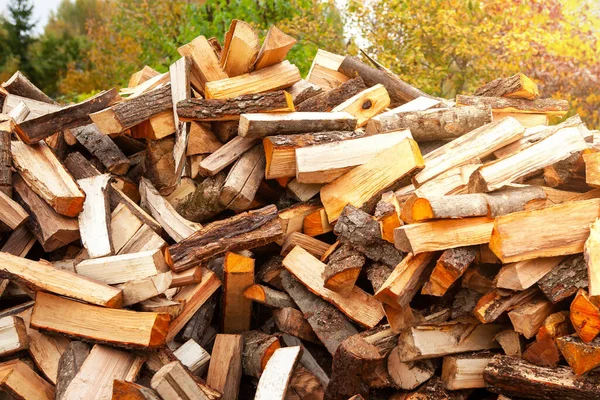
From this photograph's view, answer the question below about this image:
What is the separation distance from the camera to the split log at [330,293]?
3099 millimetres

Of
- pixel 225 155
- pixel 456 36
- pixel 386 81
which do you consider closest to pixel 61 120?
pixel 225 155

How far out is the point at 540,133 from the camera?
3.59m

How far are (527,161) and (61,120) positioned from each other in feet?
8.94

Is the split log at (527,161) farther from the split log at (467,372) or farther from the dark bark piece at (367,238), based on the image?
the split log at (467,372)

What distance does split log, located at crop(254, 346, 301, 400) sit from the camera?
2684 mm

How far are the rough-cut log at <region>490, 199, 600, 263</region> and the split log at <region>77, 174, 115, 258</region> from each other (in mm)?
2007

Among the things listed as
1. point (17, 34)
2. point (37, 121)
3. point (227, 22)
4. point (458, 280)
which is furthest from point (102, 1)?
point (458, 280)

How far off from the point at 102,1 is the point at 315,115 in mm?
23758

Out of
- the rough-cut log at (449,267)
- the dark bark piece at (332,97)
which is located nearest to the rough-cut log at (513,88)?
the dark bark piece at (332,97)

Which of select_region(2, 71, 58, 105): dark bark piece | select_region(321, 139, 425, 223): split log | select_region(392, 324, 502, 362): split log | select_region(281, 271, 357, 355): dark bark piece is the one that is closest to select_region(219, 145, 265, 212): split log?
select_region(321, 139, 425, 223): split log

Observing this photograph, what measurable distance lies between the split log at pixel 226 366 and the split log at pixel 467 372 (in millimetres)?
1028

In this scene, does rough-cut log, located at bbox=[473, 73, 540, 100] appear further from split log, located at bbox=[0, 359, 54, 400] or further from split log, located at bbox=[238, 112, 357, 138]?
split log, located at bbox=[0, 359, 54, 400]

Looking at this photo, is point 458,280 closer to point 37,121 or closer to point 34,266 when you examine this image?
point 34,266

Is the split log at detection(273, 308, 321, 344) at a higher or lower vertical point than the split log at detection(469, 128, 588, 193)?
lower
